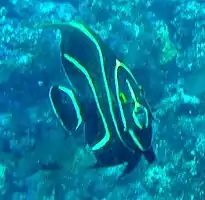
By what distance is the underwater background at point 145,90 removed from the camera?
3.93 meters

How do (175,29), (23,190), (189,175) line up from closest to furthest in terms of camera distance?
(189,175) → (23,190) → (175,29)

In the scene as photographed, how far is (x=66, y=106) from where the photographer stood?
93 centimetres

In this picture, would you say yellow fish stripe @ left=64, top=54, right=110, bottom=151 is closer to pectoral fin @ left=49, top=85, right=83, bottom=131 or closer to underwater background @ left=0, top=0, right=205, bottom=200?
pectoral fin @ left=49, top=85, right=83, bottom=131

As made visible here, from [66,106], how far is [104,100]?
155mm

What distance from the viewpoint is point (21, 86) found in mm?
5016

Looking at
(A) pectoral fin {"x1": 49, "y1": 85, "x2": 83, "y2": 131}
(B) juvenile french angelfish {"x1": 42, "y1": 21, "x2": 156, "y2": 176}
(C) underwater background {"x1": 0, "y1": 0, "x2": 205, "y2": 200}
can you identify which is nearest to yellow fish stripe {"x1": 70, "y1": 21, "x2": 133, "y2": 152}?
(B) juvenile french angelfish {"x1": 42, "y1": 21, "x2": 156, "y2": 176}

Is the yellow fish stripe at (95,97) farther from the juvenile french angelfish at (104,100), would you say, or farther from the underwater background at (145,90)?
the underwater background at (145,90)

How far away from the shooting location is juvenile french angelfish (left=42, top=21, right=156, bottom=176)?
80cm

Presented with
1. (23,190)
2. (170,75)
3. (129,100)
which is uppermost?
(129,100)

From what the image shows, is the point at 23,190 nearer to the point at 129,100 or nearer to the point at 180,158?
the point at 180,158

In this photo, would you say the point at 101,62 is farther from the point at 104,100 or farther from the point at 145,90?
the point at 145,90

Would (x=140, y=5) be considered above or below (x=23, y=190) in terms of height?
above

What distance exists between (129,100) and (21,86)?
4383mm

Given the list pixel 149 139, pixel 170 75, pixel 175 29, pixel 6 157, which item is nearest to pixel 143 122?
pixel 149 139
